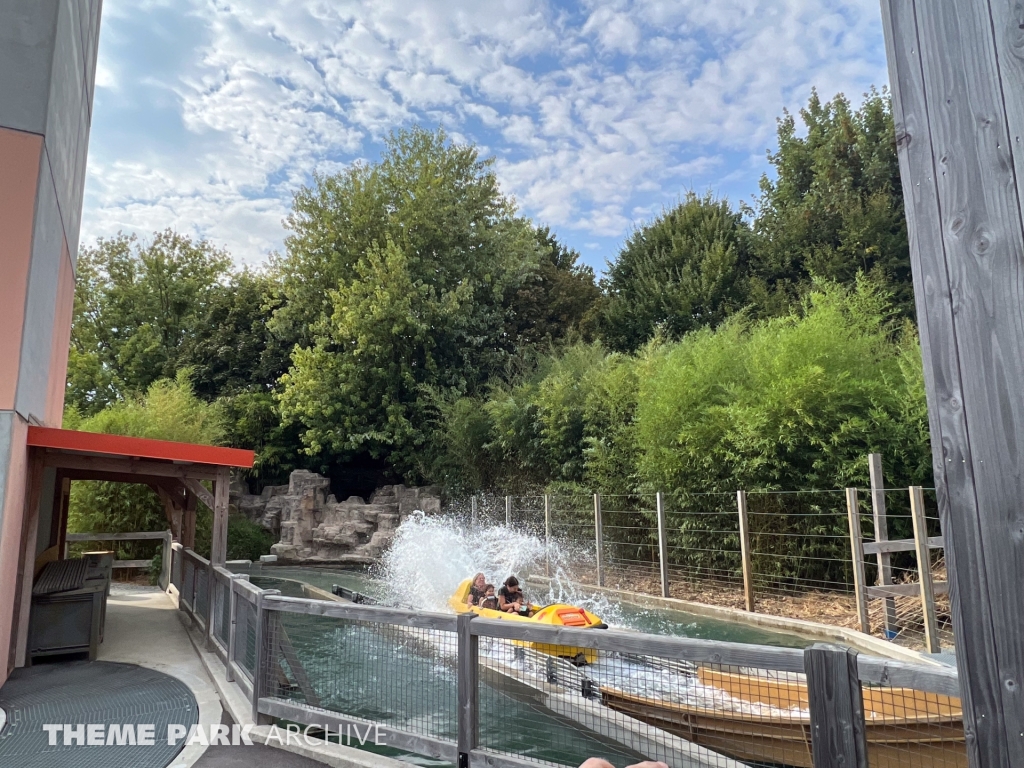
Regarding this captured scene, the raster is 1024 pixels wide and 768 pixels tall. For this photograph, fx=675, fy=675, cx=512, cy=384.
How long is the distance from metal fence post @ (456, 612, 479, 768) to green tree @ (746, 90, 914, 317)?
618 inches

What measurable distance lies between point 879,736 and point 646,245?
20.1 meters

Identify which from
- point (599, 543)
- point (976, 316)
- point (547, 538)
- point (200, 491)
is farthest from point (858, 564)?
point (976, 316)

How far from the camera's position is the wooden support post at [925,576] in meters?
6.21

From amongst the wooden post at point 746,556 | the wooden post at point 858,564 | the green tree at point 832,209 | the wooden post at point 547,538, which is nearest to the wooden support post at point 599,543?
the wooden post at point 547,538

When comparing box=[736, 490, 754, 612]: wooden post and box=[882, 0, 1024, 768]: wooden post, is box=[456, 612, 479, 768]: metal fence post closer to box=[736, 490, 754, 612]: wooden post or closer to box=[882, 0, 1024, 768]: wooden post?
box=[882, 0, 1024, 768]: wooden post

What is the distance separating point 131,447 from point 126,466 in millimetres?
739

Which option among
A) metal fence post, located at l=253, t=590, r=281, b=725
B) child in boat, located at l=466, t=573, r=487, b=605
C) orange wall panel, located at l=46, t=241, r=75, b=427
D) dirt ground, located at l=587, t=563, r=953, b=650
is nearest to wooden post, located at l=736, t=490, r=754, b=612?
dirt ground, located at l=587, t=563, r=953, b=650

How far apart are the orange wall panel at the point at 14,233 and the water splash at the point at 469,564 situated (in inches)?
259

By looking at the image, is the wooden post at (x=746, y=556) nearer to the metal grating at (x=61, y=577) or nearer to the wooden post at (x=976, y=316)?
the metal grating at (x=61, y=577)

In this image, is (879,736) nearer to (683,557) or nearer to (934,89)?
(934,89)

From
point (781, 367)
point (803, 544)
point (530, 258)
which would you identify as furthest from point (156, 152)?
point (803, 544)

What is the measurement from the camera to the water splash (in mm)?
11089

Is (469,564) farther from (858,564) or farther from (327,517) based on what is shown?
(858,564)

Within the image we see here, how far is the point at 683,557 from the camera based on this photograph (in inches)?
436
